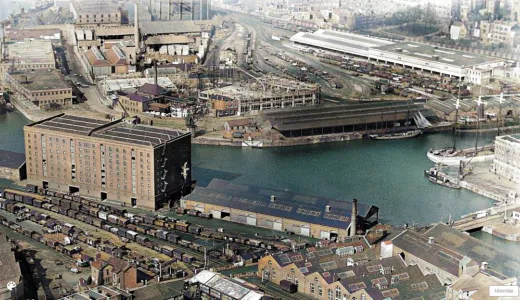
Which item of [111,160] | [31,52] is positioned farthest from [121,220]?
[31,52]

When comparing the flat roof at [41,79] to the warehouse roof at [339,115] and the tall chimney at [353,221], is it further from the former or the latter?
the tall chimney at [353,221]

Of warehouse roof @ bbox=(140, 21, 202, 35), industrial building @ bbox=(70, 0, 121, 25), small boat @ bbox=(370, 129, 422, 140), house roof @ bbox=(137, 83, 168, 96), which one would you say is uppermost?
industrial building @ bbox=(70, 0, 121, 25)

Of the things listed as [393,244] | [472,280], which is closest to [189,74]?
[393,244]

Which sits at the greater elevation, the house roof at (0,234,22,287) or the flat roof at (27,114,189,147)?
the flat roof at (27,114,189,147)

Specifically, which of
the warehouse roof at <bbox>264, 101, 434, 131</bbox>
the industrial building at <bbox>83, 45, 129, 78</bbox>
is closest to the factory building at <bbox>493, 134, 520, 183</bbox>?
the warehouse roof at <bbox>264, 101, 434, 131</bbox>

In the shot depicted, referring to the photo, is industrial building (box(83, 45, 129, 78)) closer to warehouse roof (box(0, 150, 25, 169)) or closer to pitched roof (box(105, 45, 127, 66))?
pitched roof (box(105, 45, 127, 66))

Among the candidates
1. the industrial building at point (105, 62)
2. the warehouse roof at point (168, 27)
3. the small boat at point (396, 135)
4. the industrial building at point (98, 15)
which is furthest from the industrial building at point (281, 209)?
the industrial building at point (98, 15)

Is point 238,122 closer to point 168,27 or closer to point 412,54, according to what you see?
point 412,54

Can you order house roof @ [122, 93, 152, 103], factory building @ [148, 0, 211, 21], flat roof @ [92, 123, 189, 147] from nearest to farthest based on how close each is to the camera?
flat roof @ [92, 123, 189, 147] < house roof @ [122, 93, 152, 103] < factory building @ [148, 0, 211, 21]
